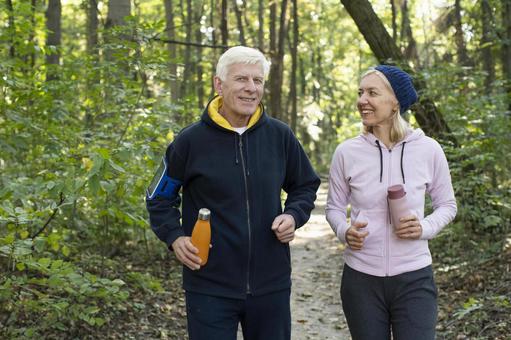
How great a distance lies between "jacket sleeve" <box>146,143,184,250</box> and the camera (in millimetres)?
3314

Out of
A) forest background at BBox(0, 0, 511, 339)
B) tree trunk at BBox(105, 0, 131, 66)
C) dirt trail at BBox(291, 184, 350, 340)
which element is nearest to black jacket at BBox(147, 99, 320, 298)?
forest background at BBox(0, 0, 511, 339)

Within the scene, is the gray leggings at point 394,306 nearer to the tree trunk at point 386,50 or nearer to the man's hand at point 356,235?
the man's hand at point 356,235

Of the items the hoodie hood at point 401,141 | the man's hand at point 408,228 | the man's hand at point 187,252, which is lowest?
the man's hand at point 187,252

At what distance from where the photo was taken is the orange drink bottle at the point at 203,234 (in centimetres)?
310

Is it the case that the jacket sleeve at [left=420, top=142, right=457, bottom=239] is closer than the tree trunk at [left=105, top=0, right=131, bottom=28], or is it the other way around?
the jacket sleeve at [left=420, top=142, right=457, bottom=239]

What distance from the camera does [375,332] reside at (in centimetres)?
325

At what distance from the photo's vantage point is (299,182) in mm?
3508

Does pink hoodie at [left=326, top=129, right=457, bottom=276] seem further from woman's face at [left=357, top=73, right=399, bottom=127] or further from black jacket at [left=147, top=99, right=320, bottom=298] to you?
black jacket at [left=147, top=99, right=320, bottom=298]

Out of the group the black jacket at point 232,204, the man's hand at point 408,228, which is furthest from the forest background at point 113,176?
the man's hand at point 408,228

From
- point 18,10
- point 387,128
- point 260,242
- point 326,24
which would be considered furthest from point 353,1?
point 326,24

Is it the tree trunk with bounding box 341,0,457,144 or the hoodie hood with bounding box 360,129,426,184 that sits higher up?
the tree trunk with bounding box 341,0,457,144

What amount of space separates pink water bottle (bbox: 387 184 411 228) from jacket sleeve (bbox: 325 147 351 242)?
0.33m

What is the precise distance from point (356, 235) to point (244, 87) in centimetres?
97

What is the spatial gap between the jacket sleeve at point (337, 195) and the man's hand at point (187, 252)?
0.82 meters
